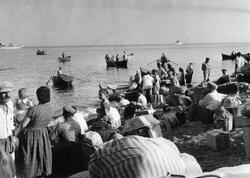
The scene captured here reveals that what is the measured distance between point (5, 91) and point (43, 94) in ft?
1.70

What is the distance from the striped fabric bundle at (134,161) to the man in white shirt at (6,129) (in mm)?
2647

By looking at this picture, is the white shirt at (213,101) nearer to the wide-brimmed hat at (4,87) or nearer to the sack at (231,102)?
the sack at (231,102)

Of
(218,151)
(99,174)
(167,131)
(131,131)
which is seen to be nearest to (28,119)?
(131,131)

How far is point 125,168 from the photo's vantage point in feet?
7.48

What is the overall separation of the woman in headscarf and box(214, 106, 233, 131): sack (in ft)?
11.7

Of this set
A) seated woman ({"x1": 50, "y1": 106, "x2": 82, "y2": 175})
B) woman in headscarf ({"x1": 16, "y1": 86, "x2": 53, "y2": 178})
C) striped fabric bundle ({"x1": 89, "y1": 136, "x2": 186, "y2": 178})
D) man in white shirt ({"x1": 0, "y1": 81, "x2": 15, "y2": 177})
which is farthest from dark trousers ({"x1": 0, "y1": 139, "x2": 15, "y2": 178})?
striped fabric bundle ({"x1": 89, "y1": 136, "x2": 186, "y2": 178})

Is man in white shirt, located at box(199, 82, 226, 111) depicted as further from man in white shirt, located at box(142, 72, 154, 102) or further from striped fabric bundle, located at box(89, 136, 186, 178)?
man in white shirt, located at box(142, 72, 154, 102)

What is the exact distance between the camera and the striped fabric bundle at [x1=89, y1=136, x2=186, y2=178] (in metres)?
2.28

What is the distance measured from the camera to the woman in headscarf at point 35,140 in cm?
506

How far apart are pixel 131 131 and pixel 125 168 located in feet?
14.7

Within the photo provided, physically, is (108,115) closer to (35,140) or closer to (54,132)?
(54,132)

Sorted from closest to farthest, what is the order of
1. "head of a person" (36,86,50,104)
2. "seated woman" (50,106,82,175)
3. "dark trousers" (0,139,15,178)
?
"dark trousers" (0,139,15,178) → "head of a person" (36,86,50,104) → "seated woman" (50,106,82,175)

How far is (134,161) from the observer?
227 centimetres

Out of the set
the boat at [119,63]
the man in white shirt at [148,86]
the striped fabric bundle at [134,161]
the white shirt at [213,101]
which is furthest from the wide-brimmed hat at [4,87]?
the boat at [119,63]
